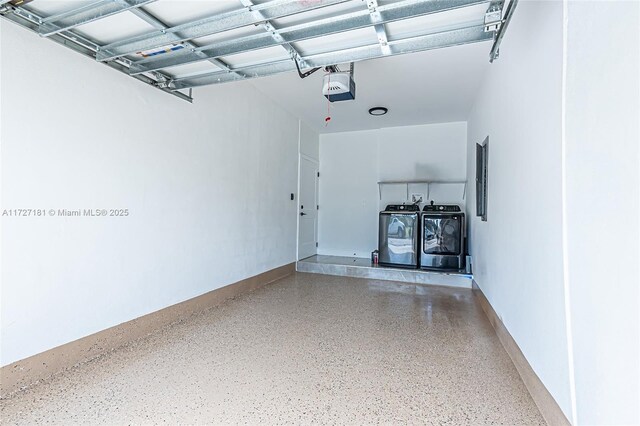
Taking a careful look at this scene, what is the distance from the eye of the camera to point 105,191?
2398mm

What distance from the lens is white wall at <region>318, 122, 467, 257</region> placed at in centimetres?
577

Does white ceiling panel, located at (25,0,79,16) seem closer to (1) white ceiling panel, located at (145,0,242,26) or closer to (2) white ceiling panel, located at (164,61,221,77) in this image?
(1) white ceiling panel, located at (145,0,242,26)

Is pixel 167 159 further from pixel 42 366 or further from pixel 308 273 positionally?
pixel 308 273

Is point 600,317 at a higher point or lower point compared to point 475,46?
lower

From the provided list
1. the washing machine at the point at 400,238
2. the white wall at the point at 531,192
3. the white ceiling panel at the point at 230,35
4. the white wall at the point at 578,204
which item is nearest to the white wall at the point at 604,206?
the white wall at the point at 578,204

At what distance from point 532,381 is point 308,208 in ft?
15.4

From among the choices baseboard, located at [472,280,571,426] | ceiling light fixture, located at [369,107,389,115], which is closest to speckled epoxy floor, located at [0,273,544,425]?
baseboard, located at [472,280,571,426]

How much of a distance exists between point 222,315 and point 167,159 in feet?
5.60

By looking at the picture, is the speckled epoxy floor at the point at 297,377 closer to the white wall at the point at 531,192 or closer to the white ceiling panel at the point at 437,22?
the white wall at the point at 531,192

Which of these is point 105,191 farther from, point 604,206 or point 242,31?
point 604,206

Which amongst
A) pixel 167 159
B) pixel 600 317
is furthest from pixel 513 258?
pixel 167 159

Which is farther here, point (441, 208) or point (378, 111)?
point (441, 208)

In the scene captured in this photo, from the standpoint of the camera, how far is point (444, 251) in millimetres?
5023

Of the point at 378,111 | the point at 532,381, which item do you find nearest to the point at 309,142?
the point at 378,111
